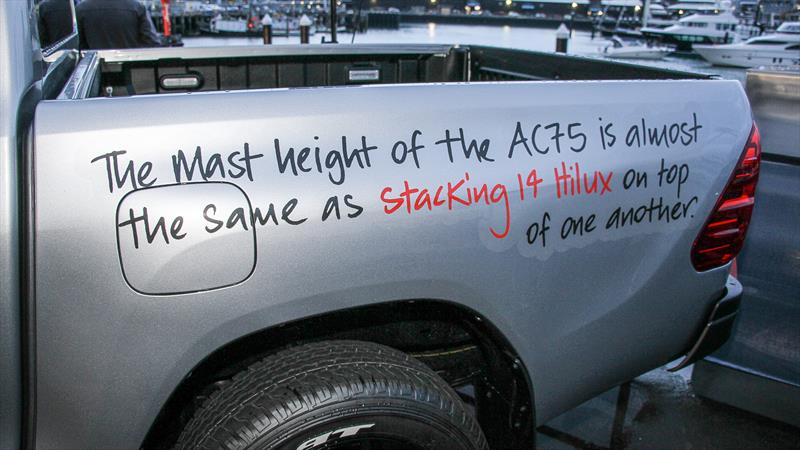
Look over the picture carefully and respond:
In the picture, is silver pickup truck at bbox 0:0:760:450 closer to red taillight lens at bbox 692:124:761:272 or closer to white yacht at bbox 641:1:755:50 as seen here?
red taillight lens at bbox 692:124:761:272

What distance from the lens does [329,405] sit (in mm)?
1423

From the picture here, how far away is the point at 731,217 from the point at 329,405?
1.27 m

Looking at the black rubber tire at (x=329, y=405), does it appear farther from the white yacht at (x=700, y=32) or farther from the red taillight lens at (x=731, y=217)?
the white yacht at (x=700, y=32)

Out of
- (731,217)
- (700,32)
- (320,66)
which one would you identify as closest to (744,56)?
(700,32)

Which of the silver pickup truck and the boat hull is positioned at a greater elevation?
the silver pickup truck

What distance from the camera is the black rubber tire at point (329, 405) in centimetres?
140

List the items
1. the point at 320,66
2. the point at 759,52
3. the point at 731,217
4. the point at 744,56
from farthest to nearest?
the point at 744,56 < the point at 759,52 < the point at 320,66 < the point at 731,217

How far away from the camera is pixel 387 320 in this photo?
1731 millimetres

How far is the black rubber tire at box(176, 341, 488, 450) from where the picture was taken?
1.40 metres

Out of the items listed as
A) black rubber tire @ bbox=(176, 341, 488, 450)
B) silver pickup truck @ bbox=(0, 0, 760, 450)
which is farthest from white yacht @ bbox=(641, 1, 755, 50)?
black rubber tire @ bbox=(176, 341, 488, 450)

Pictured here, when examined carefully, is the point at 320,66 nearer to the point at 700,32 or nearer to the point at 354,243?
the point at 354,243

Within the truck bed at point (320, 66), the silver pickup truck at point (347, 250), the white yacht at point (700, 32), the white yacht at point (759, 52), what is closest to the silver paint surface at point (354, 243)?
the silver pickup truck at point (347, 250)

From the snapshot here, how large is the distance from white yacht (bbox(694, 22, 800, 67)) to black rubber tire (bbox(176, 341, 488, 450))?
38.7m

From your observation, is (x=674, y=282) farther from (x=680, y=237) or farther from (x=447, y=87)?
(x=447, y=87)
